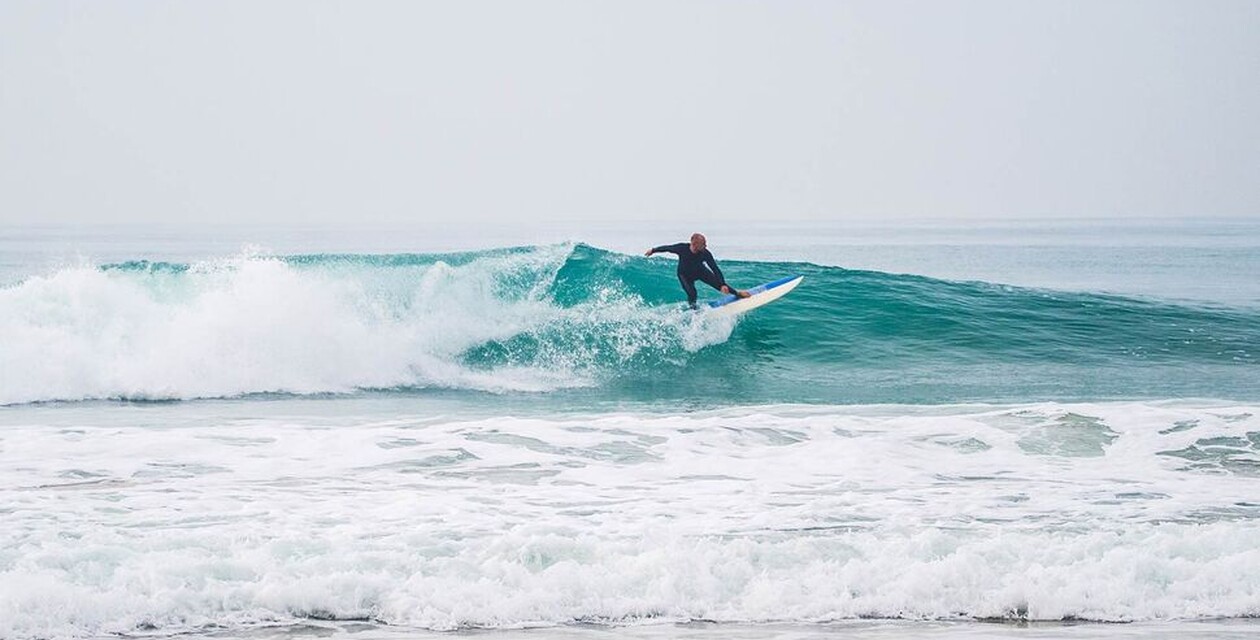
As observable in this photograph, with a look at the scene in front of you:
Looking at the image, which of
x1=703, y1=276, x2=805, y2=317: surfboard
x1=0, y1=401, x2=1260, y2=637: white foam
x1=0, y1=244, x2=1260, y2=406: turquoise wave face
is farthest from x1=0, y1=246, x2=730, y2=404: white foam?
x1=0, y1=401, x2=1260, y2=637: white foam

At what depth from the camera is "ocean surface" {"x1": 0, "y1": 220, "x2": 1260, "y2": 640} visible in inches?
263

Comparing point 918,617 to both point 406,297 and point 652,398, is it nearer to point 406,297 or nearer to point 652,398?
point 652,398

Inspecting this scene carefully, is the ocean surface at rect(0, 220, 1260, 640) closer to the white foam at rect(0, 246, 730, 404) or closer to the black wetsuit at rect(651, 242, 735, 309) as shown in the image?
the white foam at rect(0, 246, 730, 404)

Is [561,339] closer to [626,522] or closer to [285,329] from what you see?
[285,329]

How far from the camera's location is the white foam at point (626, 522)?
6676mm

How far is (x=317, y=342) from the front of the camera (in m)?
16.1

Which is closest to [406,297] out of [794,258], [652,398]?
[652,398]

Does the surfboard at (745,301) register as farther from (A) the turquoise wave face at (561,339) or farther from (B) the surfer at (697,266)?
(B) the surfer at (697,266)

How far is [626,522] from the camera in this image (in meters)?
8.09

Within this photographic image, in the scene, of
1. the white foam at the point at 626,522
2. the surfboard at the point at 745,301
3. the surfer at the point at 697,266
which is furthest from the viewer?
the surfboard at the point at 745,301

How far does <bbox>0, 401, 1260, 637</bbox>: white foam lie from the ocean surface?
30mm

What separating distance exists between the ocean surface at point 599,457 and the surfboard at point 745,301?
0.22m

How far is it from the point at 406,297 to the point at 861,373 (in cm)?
665

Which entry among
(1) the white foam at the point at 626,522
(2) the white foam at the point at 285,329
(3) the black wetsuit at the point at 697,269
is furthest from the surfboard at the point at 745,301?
(1) the white foam at the point at 626,522
